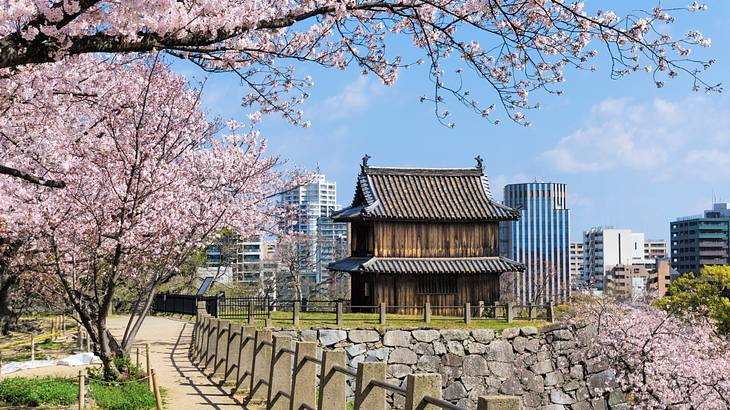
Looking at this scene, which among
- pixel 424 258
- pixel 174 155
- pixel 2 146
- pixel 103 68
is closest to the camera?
pixel 103 68

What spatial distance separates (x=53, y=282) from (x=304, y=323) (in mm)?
13034

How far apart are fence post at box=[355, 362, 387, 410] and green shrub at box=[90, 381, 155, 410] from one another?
23.3ft

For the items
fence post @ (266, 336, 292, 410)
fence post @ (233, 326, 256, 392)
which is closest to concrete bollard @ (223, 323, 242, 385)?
fence post @ (233, 326, 256, 392)

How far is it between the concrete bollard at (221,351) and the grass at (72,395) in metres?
2.15

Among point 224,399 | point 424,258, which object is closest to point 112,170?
point 224,399

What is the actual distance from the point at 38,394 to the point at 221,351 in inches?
157

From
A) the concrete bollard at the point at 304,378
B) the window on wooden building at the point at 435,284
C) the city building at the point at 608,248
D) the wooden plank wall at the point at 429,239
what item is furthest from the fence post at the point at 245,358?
the city building at the point at 608,248

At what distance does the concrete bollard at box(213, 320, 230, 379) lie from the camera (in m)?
16.3

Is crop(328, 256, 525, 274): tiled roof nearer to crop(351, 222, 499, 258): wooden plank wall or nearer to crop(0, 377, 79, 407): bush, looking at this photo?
crop(351, 222, 499, 258): wooden plank wall

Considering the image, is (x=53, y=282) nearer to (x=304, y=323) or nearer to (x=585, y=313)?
(x=304, y=323)

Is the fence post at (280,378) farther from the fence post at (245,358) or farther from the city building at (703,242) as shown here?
the city building at (703,242)

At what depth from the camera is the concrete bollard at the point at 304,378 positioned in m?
9.41

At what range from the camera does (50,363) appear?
66.2ft

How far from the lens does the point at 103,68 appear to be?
11562mm
